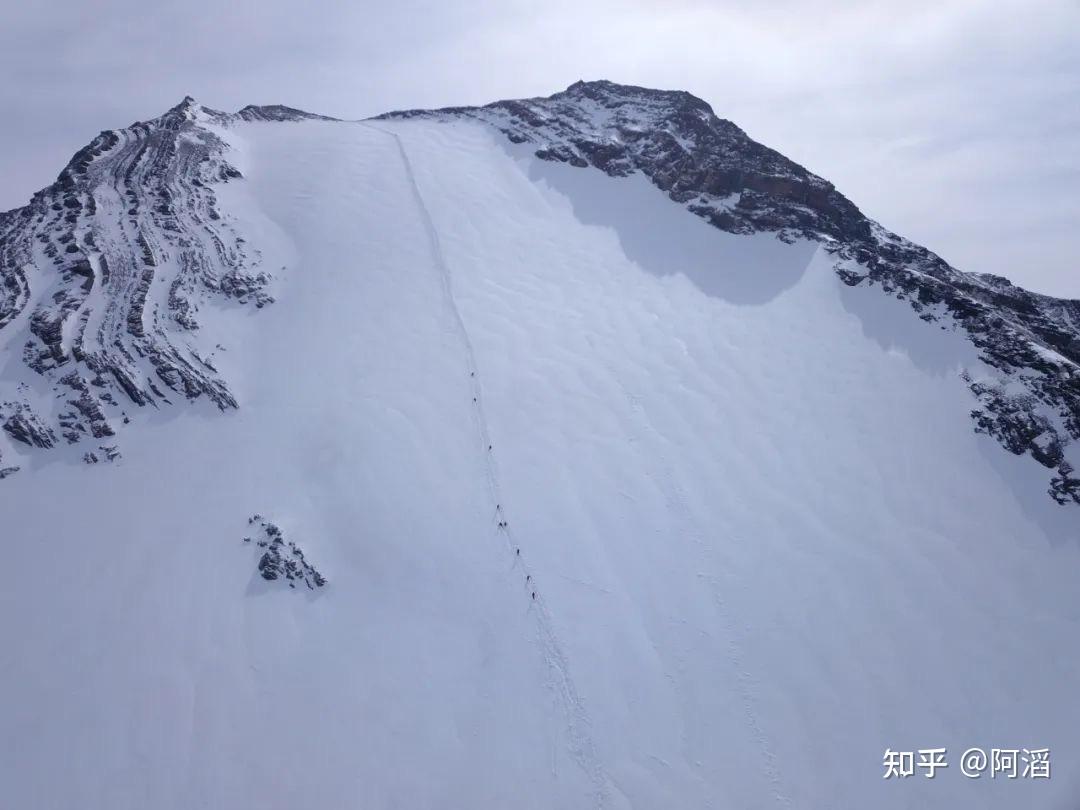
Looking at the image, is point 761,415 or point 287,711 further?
point 761,415

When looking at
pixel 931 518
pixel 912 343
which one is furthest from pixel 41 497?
pixel 912 343

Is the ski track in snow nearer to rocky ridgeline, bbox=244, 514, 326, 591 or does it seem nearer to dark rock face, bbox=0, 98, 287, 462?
rocky ridgeline, bbox=244, 514, 326, 591

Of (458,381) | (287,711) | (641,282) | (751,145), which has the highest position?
(751,145)

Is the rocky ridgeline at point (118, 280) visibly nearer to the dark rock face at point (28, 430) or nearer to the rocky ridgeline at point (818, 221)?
the dark rock face at point (28, 430)

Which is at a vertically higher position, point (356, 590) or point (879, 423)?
point (879, 423)

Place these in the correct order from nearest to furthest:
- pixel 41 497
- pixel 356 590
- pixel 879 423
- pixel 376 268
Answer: pixel 356 590, pixel 41 497, pixel 879 423, pixel 376 268

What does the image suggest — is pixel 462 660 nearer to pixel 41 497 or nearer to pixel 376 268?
pixel 41 497

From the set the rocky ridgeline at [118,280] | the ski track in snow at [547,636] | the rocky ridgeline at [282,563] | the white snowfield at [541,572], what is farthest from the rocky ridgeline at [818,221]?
the rocky ridgeline at [282,563]
